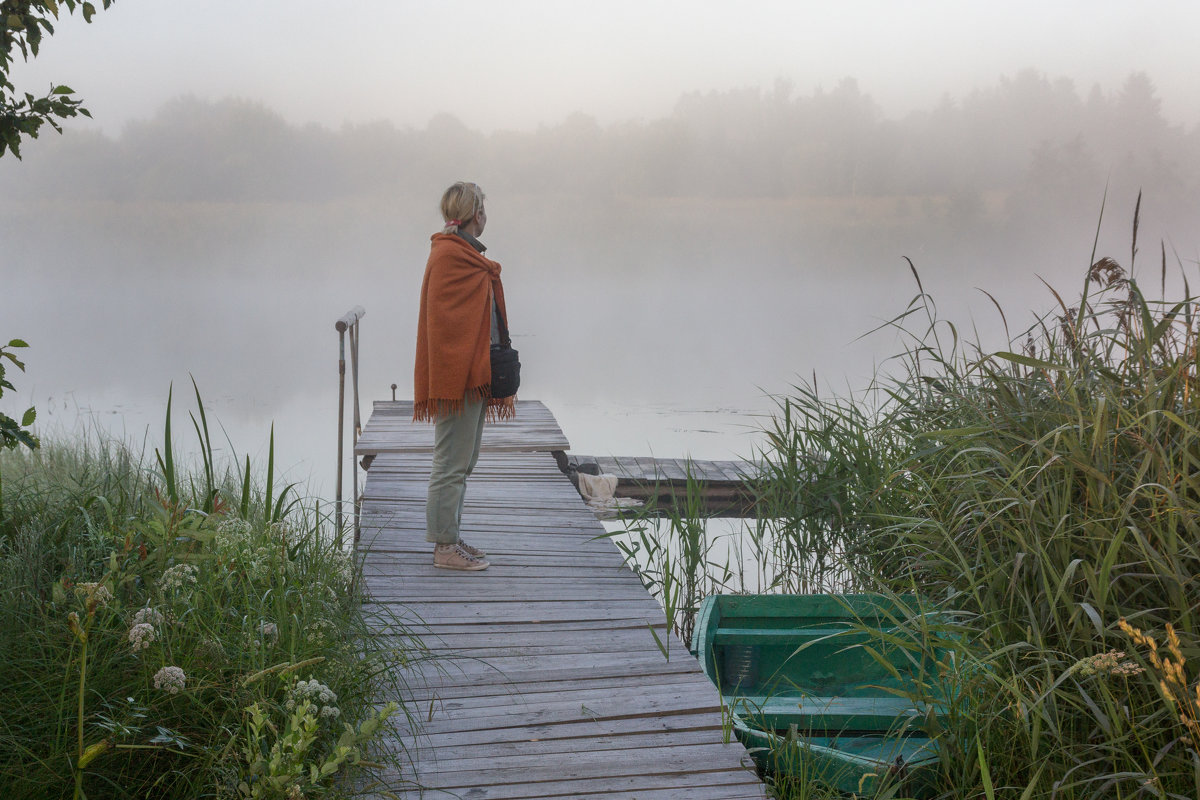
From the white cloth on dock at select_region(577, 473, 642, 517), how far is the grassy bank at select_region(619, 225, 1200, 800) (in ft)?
13.2

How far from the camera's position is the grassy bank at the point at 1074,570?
217cm

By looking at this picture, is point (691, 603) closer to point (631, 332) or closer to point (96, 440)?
point (96, 440)

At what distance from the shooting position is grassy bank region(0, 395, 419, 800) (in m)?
1.82

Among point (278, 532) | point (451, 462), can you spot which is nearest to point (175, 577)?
point (278, 532)

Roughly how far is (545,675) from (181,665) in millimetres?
1266

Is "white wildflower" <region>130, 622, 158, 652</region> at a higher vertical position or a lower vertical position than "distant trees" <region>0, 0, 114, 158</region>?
lower

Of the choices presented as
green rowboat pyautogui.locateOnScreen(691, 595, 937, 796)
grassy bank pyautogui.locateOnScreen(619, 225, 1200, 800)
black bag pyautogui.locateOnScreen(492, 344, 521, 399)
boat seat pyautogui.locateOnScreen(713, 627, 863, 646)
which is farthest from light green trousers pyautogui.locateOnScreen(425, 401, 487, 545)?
boat seat pyautogui.locateOnScreen(713, 627, 863, 646)

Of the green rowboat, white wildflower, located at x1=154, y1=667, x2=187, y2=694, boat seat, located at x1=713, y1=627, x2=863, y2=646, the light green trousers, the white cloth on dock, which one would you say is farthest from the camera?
the white cloth on dock

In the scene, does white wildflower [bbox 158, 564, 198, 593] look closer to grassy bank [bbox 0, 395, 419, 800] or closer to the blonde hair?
grassy bank [bbox 0, 395, 419, 800]

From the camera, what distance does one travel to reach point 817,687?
3.39 metres

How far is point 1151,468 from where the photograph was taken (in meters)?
2.61

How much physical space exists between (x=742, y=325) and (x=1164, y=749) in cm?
3201

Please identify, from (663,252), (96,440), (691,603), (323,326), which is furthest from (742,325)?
(691,603)

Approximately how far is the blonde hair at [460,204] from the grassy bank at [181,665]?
1.56 meters
